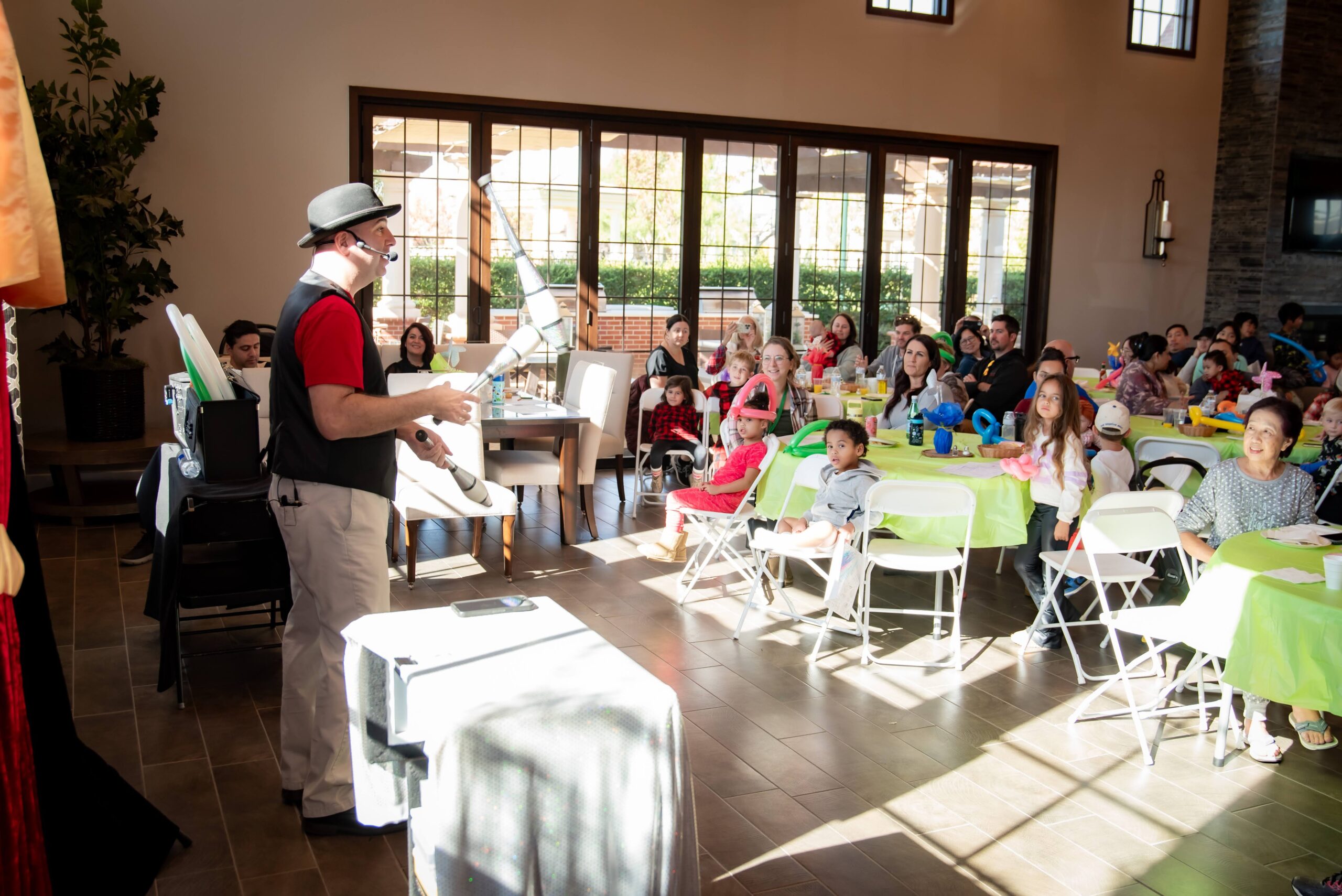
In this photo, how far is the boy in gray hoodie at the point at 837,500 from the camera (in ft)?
15.9

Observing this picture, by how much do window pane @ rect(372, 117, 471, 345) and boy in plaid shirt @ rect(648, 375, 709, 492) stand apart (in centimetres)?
235

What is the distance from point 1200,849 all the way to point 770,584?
115 inches

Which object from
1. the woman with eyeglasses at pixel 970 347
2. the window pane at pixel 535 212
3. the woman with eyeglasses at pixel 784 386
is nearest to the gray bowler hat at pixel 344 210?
the woman with eyeglasses at pixel 784 386

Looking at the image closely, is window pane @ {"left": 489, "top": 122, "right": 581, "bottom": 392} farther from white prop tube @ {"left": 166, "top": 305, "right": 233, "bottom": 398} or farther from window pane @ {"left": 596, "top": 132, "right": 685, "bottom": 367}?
white prop tube @ {"left": 166, "top": 305, "right": 233, "bottom": 398}

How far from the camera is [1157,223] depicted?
12.0m

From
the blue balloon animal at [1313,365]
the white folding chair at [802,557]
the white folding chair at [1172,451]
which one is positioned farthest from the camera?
the blue balloon animal at [1313,365]

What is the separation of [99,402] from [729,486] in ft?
14.6

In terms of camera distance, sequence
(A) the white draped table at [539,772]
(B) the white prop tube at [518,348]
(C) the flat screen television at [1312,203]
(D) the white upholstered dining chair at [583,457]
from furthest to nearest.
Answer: (C) the flat screen television at [1312,203], (D) the white upholstered dining chair at [583,457], (B) the white prop tube at [518,348], (A) the white draped table at [539,772]

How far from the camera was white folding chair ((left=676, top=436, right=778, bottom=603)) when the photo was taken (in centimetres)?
550

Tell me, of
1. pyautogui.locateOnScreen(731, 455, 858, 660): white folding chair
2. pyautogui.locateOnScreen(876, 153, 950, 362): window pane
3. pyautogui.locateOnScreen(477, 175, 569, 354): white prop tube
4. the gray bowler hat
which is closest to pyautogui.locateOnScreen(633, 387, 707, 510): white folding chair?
pyautogui.locateOnScreen(731, 455, 858, 660): white folding chair

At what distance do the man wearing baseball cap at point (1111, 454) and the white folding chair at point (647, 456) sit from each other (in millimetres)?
2911

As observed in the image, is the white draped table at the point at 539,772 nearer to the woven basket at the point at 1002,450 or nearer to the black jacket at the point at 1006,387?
the woven basket at the point at 1002,450

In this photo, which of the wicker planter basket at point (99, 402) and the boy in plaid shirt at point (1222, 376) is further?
the boy in plaid shirt at point (1222, 376)

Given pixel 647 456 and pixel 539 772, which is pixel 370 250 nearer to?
pixel 539 772
